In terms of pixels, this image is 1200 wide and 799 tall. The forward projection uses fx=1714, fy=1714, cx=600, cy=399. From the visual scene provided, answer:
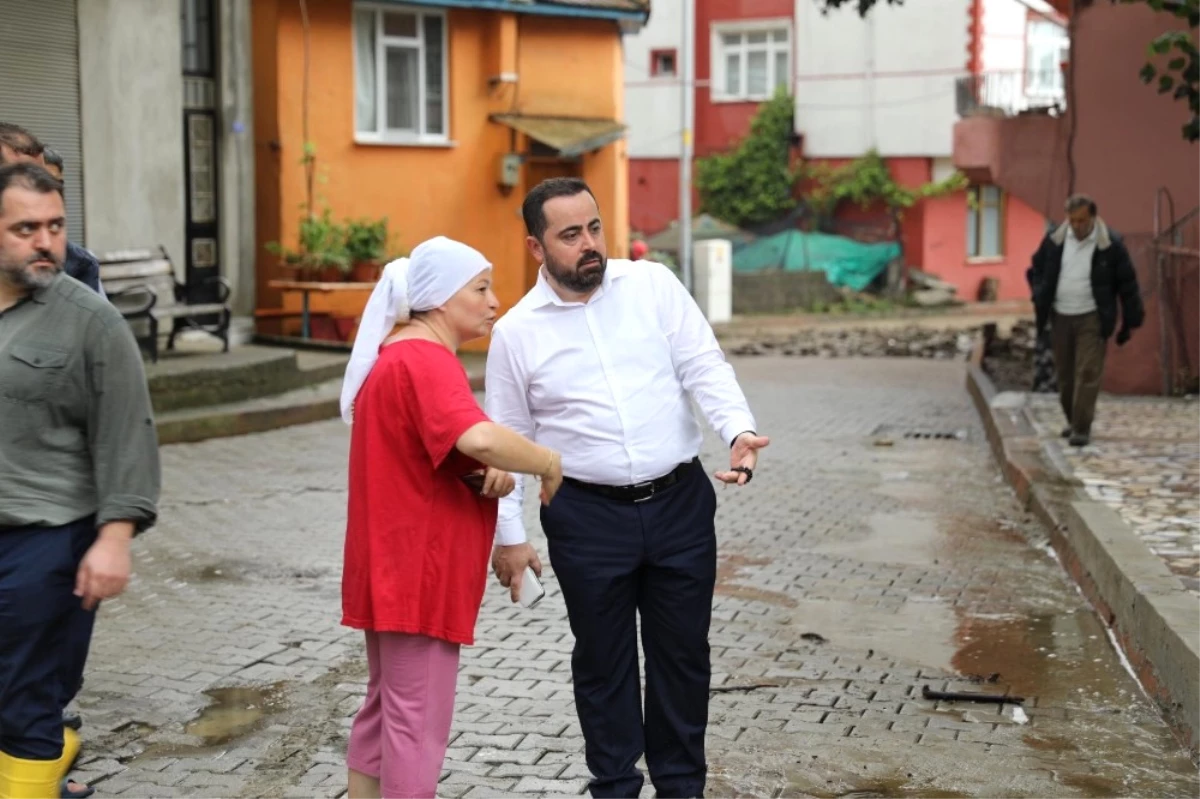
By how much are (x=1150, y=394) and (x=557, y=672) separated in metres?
11.6

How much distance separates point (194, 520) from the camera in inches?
406

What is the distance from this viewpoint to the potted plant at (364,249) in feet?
65.5

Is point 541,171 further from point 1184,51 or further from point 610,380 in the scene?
point 610,380

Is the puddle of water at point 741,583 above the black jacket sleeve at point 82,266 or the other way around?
the other way around

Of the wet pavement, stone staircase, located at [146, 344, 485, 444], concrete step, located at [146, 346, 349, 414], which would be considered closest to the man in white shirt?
the wet pavement

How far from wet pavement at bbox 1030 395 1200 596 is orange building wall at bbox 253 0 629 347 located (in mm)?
8221

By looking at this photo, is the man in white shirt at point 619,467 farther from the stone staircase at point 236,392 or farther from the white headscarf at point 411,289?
the stone staircase at point 236,392

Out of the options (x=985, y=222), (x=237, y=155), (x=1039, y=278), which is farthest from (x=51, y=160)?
(x=985, y=222)

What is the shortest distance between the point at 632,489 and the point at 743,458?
33cm

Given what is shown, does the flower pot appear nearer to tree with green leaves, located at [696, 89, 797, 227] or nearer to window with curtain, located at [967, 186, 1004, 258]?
tree with green leaves, located at [696, 89, 797, 227]

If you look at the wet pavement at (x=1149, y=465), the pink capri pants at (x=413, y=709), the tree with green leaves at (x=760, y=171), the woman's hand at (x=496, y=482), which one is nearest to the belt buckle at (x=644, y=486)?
the woman's hand at (x=496, y=482)

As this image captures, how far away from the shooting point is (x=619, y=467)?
4.79 metres

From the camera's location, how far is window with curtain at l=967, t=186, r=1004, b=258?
3884 cm

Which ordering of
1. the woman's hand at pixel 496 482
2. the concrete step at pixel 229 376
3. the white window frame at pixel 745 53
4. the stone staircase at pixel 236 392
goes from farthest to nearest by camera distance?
the white window frame at pixel 745 53 < the concrete step at pixel 229 376 < the stone staircase at pixel 236 392 < the woman's hand at pixel 496 482
